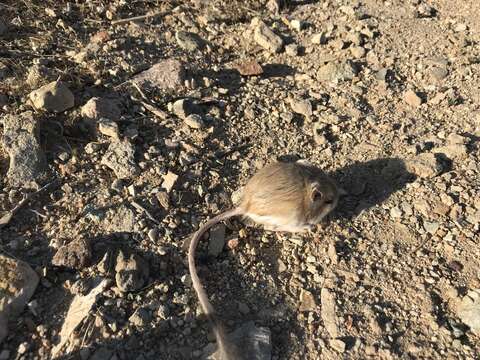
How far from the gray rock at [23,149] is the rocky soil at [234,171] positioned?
0.04 feet

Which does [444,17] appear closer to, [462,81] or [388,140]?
[462,81]

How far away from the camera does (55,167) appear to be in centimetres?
459

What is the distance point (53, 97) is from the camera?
479 centimetres

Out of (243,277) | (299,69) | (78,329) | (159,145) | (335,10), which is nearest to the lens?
(78,329)

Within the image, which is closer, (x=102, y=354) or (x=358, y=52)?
(x=102, y=354)

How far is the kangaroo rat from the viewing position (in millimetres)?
4258

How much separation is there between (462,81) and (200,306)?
11.4 feet

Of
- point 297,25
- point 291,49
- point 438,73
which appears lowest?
point 438,73

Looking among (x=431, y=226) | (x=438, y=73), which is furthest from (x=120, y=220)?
(x=438, y=73)

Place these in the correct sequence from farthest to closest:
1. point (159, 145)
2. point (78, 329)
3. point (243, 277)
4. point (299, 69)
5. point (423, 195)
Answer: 1. point (299, 69)
2. point (159, 145)
3. point (423, 195)
4. point (243, 277)
5. point (78, 329)

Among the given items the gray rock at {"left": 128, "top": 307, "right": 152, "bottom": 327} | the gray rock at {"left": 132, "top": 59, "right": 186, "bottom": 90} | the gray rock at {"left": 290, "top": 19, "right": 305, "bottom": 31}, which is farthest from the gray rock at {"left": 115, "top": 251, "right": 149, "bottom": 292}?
the gray rock at {"left": 290, "top": 19, "right": 305, "bottom": 31}

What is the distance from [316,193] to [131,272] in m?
1.62

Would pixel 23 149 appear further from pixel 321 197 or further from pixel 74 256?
pixel 321 197

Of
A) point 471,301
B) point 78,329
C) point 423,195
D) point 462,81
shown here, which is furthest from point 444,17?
point 78,329
